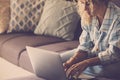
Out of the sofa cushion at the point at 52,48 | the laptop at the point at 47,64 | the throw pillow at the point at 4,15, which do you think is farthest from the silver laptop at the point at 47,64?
the throw pillow at the point at 4,15

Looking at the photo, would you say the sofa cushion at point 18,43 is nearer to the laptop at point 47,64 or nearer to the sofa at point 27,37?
the sofa at point 27,37

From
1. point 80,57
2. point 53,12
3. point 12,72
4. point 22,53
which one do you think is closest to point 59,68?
point 80,57

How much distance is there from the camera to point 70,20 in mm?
2836

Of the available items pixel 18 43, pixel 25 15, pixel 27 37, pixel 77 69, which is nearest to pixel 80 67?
pixel 77 69

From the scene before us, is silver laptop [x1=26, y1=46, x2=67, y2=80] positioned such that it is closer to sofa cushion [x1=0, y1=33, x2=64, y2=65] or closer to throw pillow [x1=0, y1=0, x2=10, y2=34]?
sofa cushion [x1=0, y1=33, x2=64, y2=65]

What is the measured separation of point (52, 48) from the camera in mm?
2521

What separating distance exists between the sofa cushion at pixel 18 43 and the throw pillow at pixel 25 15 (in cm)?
15

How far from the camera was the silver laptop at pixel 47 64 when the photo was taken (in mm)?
1732

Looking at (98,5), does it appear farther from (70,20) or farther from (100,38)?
(70,20)

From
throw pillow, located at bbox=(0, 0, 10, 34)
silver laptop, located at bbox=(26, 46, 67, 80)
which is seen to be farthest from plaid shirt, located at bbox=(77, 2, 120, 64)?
throw pillow, located at bbox=(0, 0, 10, 34)

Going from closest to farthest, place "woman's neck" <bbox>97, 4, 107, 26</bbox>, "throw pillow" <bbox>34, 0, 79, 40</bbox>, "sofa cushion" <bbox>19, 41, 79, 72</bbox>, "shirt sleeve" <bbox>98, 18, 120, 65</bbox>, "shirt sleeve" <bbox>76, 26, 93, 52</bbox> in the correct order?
"shirt sleeve" <bbox>98, 18, 120, 65</bbox> < "woman's neck" <bbox>97, 4, 107, 26</bbox> < "shirt sleeve" <bbox>76, 26, 93, 52</bbox> < "sofa cushion" <bbox>19, 41, 79, 72</bbox> < "throw pillow" <bbox>34, 0, 79, 40</bbox>

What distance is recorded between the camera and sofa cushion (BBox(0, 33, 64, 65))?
8.45 ft

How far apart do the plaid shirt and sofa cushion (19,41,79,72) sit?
0.61 metres

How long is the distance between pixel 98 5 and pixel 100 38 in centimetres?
21
